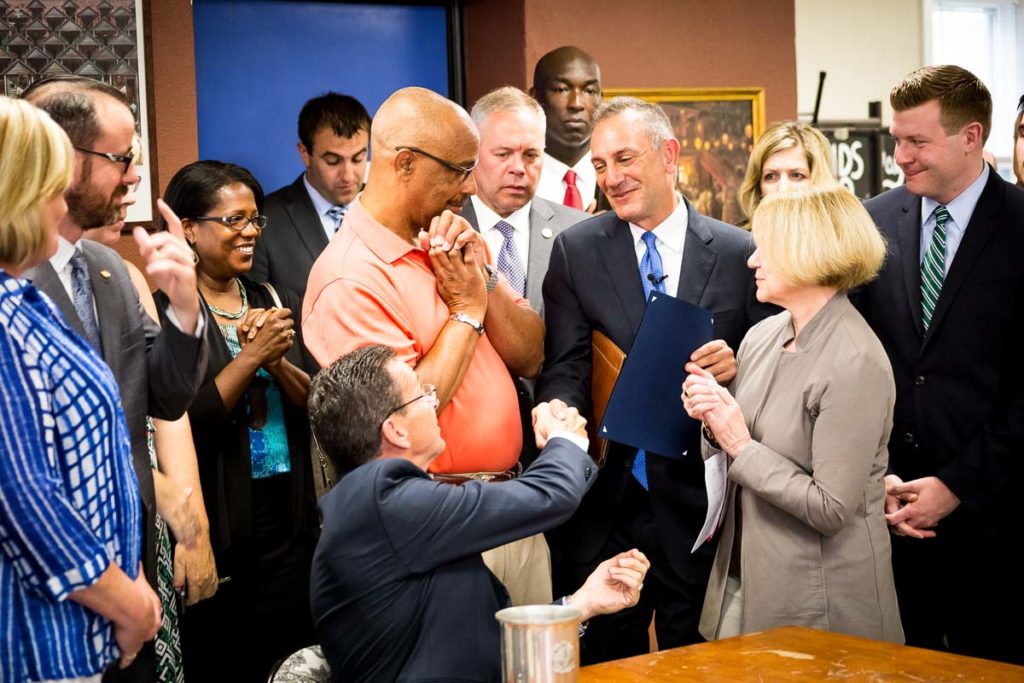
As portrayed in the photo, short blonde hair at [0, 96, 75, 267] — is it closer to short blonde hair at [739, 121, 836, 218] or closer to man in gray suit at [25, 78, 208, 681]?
man in gray suit at [25, 78, 208, 681]

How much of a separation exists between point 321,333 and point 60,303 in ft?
1.97

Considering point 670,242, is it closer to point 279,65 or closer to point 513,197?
point 513,197

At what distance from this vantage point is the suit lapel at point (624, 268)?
312cm

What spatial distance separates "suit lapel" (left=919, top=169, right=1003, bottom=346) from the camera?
310cm

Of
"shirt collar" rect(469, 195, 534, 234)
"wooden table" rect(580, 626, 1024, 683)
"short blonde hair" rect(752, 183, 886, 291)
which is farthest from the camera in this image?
"shirt collar" rect(469, 195, 534, 234)

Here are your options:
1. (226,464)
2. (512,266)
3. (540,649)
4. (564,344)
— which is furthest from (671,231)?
A: (540,649)

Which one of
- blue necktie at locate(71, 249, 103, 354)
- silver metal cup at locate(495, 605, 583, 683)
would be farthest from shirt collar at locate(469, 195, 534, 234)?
silver metal cup at locate(495, 605, 583, 683)

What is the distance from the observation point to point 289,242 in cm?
409

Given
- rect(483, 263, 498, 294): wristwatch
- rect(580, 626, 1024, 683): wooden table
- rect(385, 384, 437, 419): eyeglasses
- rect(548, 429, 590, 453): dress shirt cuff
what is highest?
rect(483, 263, 498, 294): wristwatch

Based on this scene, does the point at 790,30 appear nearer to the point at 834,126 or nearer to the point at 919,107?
the point at 834,126

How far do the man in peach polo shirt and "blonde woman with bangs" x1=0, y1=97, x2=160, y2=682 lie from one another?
0.79 m

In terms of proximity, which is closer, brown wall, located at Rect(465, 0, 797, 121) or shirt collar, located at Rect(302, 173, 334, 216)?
shirt collar, located at Rect(302, 173, 334, 216)

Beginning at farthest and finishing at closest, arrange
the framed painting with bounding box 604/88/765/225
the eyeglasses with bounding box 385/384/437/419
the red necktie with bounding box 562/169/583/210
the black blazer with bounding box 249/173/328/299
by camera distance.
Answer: the framed painting with bounding box 604/88/765/225
the red necktie with bounding box 562/169/583/210
the black blazer with bounding box 249/173/328/299
the eyeglasses with bounding box 385/384/437/419

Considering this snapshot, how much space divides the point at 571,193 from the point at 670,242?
148 centimetres
